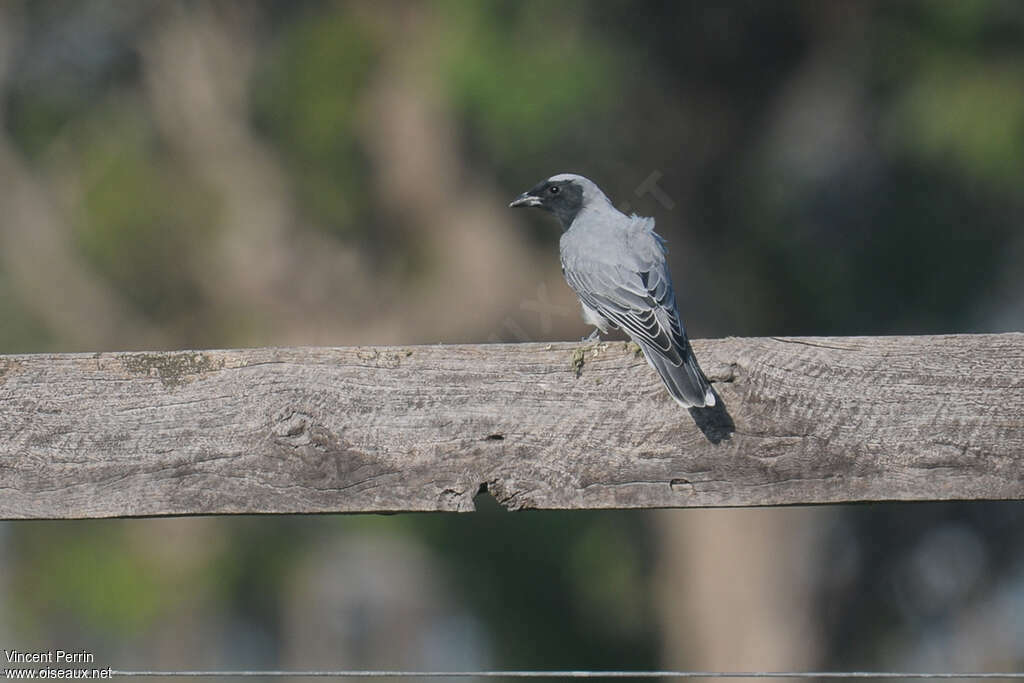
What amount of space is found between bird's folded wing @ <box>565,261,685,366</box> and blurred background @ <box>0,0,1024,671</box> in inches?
148

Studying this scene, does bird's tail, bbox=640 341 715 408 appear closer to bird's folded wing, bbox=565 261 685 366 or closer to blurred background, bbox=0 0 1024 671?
bird's folded wing, bbox=565 261 685 366

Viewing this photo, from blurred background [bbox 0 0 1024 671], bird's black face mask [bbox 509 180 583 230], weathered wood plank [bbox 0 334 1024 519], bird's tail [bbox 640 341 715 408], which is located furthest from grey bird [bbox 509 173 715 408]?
blurred background [bbox 0 0 1024 671]

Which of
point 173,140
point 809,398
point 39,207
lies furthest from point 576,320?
point 809,398

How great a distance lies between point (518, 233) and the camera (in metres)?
10.1

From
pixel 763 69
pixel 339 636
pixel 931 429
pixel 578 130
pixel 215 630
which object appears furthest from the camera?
pixel 339 636

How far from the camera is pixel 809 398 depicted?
235cm

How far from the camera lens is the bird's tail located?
229cm

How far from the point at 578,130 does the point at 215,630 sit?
21.4 ft

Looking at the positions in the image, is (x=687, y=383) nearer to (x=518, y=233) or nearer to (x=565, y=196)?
(x=565, y=196)

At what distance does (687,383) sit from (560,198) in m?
3.03

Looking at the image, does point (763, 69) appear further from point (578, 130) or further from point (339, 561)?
point (339, 561)

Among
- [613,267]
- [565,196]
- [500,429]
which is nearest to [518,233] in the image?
[565,196]

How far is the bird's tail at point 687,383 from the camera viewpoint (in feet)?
7.50

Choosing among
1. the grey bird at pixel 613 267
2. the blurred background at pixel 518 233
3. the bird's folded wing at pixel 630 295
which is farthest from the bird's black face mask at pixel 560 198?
the blurred background at pixel 518 233
